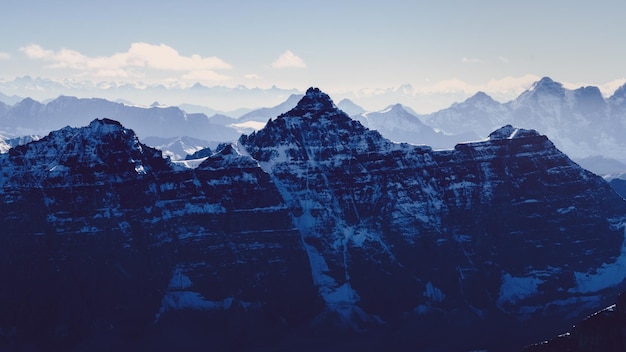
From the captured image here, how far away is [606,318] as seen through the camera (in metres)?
156

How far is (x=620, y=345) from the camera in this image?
154 m

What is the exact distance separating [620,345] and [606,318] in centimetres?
513

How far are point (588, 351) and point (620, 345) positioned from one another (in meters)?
5.66

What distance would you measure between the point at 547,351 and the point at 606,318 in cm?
1282

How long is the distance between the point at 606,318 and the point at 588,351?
21.8 ft

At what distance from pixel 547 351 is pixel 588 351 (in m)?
8.12

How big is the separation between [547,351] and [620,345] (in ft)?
44.8

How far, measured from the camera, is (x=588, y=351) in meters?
157

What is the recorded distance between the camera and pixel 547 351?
162750mm
